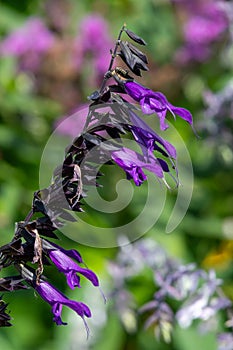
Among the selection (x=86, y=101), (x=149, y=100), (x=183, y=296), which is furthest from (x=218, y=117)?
(x=149, y=100)

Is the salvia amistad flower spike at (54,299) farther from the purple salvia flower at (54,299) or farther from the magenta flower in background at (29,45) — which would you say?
the magenta flower in background at (29,45)

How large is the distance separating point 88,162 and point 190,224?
1.70m

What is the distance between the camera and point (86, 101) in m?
2.96

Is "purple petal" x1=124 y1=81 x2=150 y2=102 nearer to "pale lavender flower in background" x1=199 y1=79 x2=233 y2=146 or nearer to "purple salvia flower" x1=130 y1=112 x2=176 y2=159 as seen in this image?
"purple salvia flower" x1=130 y1=112 x2=176 y2=159

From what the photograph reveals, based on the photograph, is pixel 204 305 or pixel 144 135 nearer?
pixel 144 135

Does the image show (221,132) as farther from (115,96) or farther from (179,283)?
(115,96)

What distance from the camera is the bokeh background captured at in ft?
7.60

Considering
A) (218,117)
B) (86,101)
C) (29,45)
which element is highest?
(29,45)

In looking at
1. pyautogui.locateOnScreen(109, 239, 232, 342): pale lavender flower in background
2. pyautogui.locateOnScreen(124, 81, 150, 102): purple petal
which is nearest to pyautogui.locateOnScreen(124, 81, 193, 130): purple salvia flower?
pyautogui.locateOnScreen(124, 81, 150, 102): purple petal

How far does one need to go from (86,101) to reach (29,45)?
31 centimetres

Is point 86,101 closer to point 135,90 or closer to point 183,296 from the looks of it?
point 183,296

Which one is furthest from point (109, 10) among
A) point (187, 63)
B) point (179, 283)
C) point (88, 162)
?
point (88, 162)

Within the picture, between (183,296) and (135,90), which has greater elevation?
(135,90)

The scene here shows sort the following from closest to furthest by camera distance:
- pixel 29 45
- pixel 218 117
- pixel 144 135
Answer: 1. pixel 144 135
2. pixel 218 117
3. pixel 29 45
